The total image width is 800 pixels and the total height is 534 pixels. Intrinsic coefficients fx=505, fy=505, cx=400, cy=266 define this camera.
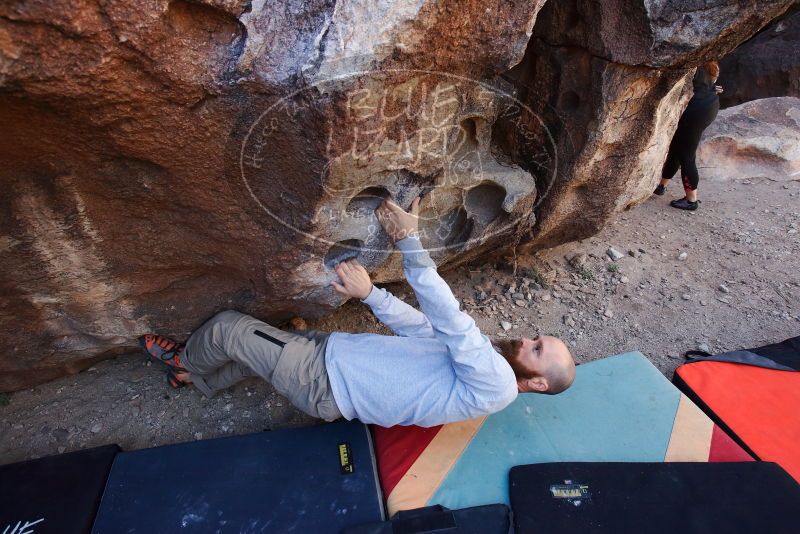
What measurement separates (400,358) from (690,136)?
10.6ft

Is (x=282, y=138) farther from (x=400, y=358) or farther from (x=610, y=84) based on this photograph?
(x=610, y=84)

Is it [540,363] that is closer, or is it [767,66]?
[540,363]

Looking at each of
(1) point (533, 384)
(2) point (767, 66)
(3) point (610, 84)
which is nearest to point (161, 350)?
(1) point (533, 384)

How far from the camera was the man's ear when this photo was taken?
1840mm

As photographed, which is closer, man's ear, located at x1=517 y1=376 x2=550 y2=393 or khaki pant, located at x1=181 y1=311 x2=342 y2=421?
man's ear, located at x1=517 y1=376 x2=550 y2=393

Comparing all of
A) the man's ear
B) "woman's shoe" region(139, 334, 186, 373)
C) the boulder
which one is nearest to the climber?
the man's ear

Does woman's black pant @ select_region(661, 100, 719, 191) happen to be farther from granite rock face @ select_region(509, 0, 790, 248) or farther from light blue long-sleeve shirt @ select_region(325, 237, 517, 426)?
light blue long-sleeve shirt @ select_region(325, 237, 517, 426)

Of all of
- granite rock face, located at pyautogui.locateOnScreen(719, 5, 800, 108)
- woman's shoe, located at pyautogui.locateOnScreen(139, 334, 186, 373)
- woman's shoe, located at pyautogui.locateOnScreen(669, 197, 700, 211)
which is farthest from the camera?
granite rock face, located at pyautogui.locateOnScreen(719, 5, 800, 108)

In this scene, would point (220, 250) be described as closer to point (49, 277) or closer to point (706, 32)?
point (49, 277)

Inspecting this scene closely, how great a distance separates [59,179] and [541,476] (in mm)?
1987

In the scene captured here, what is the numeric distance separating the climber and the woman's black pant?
276 cm

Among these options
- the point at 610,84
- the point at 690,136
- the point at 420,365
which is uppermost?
the point at 610,84

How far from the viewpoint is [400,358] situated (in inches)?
74.8

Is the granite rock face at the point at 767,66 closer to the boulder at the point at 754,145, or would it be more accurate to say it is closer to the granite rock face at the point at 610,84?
the boulder at the point at 754,145
